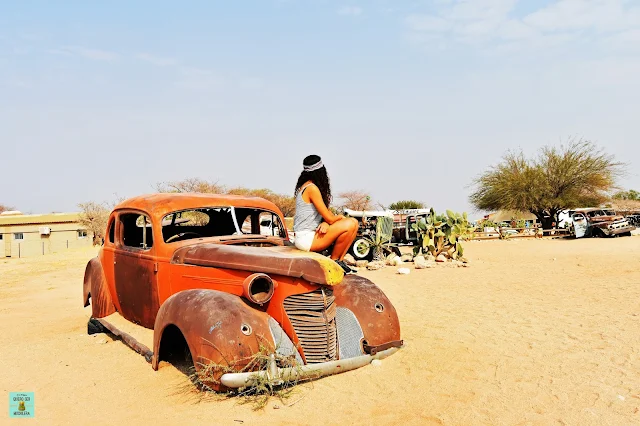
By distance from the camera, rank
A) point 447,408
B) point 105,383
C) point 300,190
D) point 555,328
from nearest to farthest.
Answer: point 447,408
point 105,383
point 300,190
point 555,328

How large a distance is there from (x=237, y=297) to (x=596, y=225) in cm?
2506

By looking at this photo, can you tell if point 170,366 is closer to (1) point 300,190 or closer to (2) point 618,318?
(1) point 300,190

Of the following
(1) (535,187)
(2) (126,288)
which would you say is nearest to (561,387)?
(2) (126,288)

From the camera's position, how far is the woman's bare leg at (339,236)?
4586 millimetres

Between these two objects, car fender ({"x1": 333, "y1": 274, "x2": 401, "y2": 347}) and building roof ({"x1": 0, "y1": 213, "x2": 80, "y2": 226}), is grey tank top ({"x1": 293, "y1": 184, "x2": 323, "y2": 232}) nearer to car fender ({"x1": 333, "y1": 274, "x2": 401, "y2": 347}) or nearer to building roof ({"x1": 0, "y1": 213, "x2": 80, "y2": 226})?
car fender ({"x1": 333, "y1": 274, "x2": 401, "y2": 347})

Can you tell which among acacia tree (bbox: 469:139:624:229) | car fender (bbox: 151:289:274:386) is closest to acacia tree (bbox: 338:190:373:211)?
acacia tree (bbox: 469:139:624:229)

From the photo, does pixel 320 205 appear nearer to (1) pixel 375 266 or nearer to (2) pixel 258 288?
(2) pixel 258 288

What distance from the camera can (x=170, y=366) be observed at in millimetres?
4734

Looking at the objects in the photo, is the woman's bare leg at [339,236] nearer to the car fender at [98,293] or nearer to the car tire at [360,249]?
the car fender at [98,293]

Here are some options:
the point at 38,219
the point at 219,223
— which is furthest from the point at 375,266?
the point at 38,219

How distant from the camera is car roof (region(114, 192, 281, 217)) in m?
5.42

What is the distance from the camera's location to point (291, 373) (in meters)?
3.97

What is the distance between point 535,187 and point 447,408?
31998 mm

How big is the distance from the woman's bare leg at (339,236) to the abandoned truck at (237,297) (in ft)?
0.70
